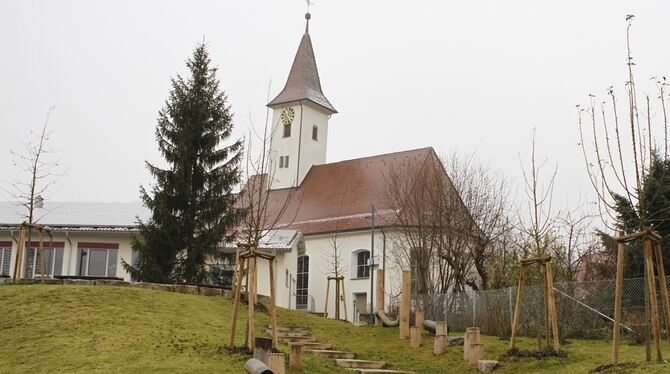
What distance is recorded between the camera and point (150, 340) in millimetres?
13375

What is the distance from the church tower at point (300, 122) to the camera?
50938 mm

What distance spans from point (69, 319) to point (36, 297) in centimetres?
238

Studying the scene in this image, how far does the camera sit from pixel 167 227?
27.2m

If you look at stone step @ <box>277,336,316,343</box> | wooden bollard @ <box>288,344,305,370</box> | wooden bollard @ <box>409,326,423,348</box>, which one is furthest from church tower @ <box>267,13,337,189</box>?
wooden bollard @ <box>288,344,305,370</box>

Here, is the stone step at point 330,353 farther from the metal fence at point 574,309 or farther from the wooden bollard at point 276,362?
the metal fence at point 574,309

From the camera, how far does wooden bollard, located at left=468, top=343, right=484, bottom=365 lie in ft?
47.5

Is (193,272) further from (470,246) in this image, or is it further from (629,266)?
(629,266)

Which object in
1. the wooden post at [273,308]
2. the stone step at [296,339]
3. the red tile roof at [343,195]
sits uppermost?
the red tile roof at [343,195]

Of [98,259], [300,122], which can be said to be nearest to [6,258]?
[98,259]

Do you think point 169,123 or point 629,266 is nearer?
point 629,266

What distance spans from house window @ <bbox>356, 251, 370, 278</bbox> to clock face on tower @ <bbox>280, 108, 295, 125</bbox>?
14557 millimetres

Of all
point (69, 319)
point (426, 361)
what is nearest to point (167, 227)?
point (69, 319)

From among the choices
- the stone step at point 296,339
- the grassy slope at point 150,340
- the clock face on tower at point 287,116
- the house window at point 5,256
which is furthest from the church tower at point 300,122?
the stone step at point 296,339

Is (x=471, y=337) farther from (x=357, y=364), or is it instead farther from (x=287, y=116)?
(x=287, y=116)
